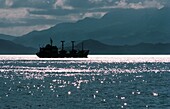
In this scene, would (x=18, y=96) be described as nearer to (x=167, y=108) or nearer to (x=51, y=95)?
(x=51, y=95)

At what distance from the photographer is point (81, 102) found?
3164 inches

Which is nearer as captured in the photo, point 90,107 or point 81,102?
point 90,107

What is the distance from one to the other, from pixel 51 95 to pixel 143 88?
22690mm

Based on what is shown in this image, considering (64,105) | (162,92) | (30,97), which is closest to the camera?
(64,105)

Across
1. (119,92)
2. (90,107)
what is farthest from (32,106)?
(119,92)

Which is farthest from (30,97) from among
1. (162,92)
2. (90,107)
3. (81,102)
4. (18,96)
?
(162,92)

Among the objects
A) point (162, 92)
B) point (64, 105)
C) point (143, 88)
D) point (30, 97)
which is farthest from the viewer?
point (143, 88)

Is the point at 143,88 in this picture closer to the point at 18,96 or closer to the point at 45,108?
the point at 18,96

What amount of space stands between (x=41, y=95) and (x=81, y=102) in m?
13.5

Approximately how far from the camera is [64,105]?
250 ft

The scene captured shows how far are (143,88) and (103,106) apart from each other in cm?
3190

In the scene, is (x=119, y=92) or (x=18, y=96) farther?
(x=119, y=92)

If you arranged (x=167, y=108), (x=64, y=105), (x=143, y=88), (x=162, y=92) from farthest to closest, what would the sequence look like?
1. (x=143, y=88)
2. (x=162, y=92)
3. (x=64, y=105)
4. (x=167, y=108)

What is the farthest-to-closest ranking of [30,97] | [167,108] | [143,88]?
[143,88] < [30,97] < [167,108]
